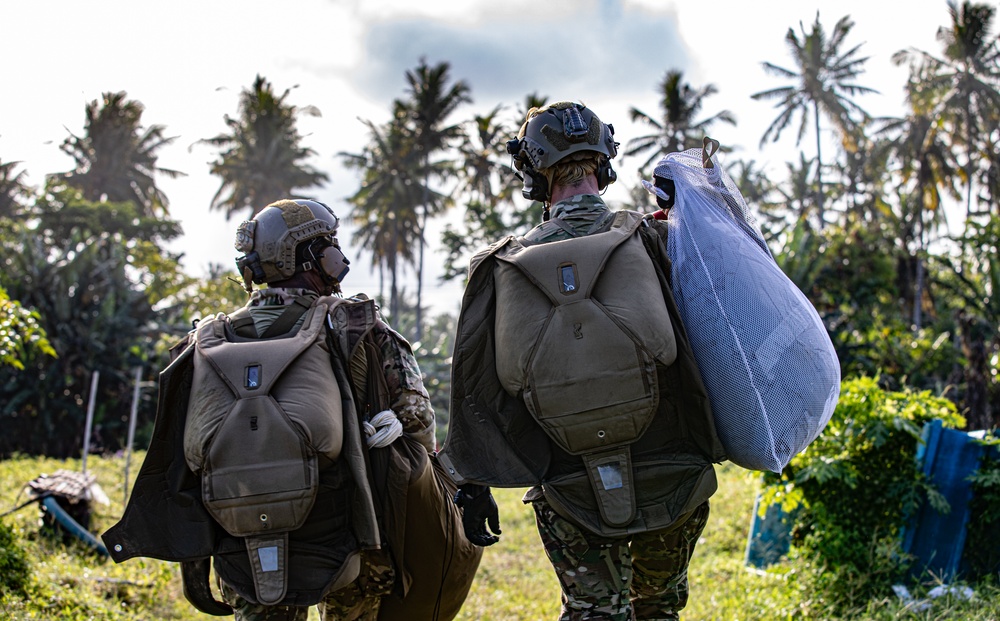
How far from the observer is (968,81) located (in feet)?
109

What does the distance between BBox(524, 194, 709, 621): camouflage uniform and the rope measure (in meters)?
0.57

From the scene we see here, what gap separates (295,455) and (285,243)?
875 millimetres

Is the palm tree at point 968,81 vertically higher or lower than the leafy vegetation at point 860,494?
higher

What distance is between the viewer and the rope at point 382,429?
3242 millimetres

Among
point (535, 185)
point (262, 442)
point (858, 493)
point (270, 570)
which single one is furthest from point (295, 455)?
point (858, 493)

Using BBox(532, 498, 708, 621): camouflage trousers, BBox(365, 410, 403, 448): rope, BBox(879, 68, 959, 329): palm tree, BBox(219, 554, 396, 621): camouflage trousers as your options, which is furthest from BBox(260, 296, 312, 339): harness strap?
BBox(879, 68, 959, 329): palm tree

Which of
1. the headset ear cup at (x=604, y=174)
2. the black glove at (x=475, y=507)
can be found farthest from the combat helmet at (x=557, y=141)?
the black glove at (x=475, y=507)

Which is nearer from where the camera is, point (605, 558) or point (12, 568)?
point (605, 558)

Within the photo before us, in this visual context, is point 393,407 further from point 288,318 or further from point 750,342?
point 750,342

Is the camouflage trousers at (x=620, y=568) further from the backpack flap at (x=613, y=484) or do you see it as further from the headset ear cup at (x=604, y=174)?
the headset ear cup at (x=604, y=174)

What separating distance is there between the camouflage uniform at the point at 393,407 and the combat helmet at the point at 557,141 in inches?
30.0

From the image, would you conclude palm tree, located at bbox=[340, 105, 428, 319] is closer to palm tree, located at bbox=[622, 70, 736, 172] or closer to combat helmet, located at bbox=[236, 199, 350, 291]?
palm tree, located at bbox=[622, 70, 736, 172]

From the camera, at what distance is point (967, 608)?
4305mm

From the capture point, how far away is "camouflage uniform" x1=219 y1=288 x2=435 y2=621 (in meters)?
3.34
